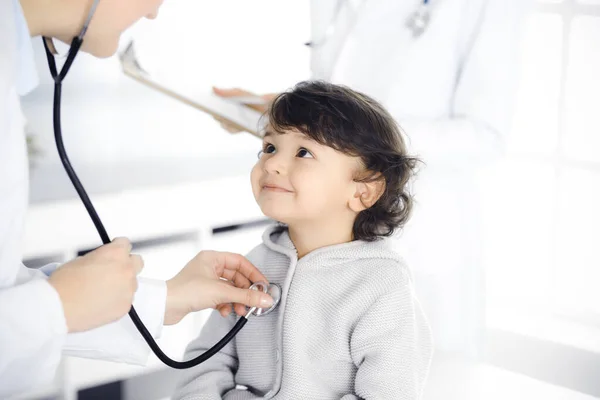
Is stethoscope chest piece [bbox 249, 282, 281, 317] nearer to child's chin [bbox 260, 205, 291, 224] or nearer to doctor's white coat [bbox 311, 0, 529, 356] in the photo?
child's chin [bbox 260, 205, 291, 224]

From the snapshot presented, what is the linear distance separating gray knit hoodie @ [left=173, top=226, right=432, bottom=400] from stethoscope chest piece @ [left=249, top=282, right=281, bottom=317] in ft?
0.04

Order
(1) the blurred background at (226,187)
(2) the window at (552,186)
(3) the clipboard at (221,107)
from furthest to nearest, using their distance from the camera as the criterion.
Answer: (2) the window at (552,186) → (1) the blurred background at (226,187) → (3) the clipboard at (221,107)

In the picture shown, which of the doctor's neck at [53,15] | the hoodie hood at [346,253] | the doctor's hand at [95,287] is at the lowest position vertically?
the hoodie hood at [346,253]

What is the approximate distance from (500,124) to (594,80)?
0.73 meters

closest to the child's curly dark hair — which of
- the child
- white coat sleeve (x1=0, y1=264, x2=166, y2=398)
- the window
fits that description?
the child

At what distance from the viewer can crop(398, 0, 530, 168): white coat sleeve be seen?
1.54 meters

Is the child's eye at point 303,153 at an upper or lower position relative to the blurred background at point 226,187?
upper

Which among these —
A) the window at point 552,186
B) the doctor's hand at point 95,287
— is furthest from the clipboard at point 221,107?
the window at point 552,186

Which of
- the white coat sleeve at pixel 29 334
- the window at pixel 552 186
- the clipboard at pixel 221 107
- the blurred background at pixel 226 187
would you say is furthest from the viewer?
the window at pixel 552 186

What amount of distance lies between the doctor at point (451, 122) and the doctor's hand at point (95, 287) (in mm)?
772

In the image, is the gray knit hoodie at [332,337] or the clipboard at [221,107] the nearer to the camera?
the gray knit hoodie at [332,337]

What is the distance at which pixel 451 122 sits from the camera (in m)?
1.56

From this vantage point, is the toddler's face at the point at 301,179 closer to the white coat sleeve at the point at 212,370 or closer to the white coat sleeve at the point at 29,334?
the white coat sleeve at the point at 212,370

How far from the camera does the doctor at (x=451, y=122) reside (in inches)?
61.3
